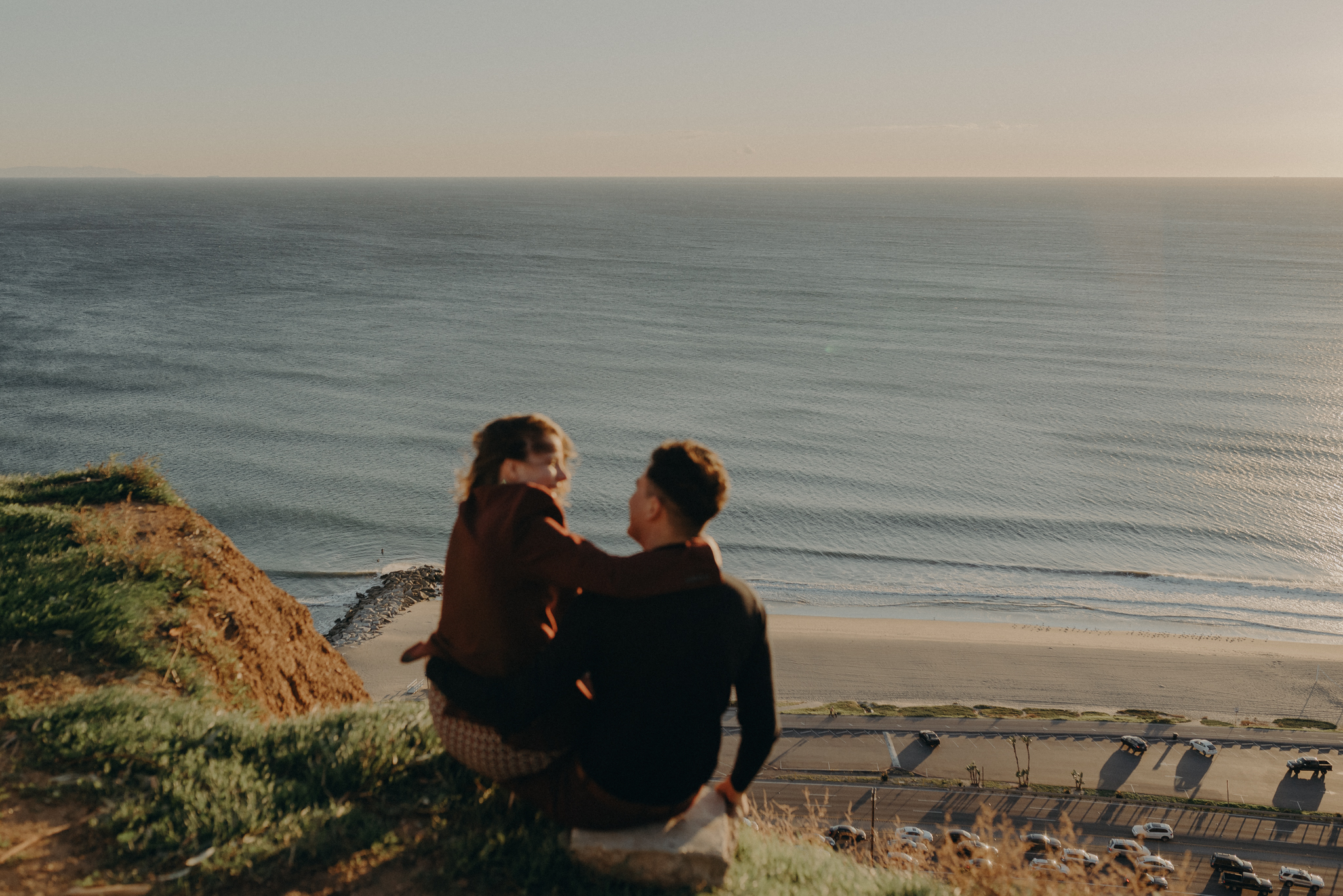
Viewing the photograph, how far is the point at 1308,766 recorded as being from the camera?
20.5 meters

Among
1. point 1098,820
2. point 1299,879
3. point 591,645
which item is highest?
point 591,645

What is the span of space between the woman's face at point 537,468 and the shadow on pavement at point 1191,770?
2228cm

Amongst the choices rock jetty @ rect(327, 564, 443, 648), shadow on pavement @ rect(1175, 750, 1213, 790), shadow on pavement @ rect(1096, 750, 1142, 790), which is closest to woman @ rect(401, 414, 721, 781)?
shadow on pavement @ rect(1096, 750, 1142, 790)

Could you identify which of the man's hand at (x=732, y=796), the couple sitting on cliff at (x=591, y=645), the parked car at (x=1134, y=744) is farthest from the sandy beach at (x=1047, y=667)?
the couple sitting on cliff at (x=591, y=645)

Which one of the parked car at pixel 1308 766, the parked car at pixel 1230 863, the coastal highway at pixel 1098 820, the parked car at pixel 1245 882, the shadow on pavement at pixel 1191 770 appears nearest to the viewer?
the parked car at pixel 1245 882

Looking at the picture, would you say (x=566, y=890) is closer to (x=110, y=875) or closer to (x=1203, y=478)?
(x=110, y=875)

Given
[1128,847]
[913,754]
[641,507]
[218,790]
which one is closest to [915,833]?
[913,754]

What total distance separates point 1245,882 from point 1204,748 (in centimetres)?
570

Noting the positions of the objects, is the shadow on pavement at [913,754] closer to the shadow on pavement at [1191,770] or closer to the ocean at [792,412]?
the shadow on pavement at [1191,770]

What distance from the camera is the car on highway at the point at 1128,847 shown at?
1659 cm

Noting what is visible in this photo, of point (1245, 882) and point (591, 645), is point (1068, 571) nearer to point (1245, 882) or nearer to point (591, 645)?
point (1245, 882)

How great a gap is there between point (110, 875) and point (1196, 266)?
466ft

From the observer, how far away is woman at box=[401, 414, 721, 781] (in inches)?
121

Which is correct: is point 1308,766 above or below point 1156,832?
above
